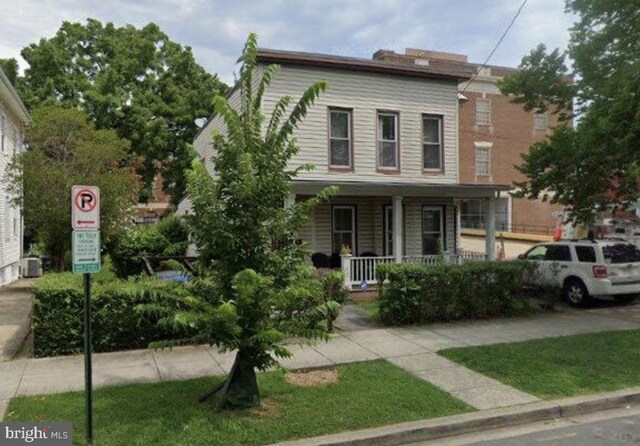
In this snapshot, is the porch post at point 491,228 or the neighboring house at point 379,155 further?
the porch post at point 491,228

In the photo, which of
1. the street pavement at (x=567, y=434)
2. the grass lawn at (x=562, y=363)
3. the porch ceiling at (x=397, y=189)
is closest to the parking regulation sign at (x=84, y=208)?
the street pavement at (x=567, y=434)

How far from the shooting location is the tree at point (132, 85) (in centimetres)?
3075

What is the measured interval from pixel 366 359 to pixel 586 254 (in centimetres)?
742

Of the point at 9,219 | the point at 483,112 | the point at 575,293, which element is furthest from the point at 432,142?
the point at 483,112

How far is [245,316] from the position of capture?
594 centimetres

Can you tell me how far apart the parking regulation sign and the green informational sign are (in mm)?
78

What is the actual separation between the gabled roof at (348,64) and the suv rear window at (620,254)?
704cm

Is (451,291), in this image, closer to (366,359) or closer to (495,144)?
(366,359)

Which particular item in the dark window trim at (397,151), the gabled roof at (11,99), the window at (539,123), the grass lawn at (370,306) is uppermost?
the window at (539,123)

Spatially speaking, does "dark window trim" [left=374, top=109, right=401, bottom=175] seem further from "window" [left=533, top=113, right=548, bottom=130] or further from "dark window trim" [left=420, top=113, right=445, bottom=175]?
"window" [left=533, top=113, right=548, bottom=130]

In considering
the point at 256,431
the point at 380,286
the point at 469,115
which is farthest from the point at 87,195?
the point at 469,115

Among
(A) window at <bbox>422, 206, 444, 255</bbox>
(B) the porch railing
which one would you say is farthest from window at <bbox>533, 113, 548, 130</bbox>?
(B) the porch railing

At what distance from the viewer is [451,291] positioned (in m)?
11.1

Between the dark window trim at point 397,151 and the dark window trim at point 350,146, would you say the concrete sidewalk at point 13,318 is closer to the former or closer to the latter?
the dark window trim at point 350,146
